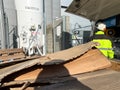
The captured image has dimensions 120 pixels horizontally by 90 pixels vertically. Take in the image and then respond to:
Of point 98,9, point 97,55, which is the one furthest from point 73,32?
point 97,55

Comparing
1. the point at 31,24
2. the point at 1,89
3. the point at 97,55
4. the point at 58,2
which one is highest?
the point at 58,2

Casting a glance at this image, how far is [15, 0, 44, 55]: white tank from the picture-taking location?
7.33 metres

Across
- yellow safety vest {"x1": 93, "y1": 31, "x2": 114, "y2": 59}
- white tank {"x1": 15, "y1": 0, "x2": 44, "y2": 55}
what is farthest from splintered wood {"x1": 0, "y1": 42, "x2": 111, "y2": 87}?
white tank {"x1": 15, "y1": 0, "x2": 44, "y2": 55}

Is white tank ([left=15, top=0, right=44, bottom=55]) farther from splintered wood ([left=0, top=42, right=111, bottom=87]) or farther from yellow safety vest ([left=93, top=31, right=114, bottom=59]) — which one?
splintered wood ([left=0, top=42, right=111, bottom=87])

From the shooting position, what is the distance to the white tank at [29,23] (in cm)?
733

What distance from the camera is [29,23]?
7.39 meters

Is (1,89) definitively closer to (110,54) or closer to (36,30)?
(110,54)

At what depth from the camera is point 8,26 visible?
8.77 metres

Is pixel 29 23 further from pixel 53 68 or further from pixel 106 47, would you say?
pixel 53 68

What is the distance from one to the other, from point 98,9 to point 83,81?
394 centimetres

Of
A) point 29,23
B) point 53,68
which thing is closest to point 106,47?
point 53,68

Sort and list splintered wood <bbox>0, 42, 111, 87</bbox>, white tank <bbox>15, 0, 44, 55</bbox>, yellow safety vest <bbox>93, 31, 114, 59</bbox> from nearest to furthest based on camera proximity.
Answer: splintered wood <bbox>0, 42, 111, 87</bbox> → yellow safety vest <bbox>93, 31, 114, 59</bbox> → white tank <bbox>15, 0, 44, 55</bbox>

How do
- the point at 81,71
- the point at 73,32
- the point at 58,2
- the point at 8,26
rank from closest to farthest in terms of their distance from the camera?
the point at 81,71 < the point at 8,26 < the point at 73,32 < the point at 58,2

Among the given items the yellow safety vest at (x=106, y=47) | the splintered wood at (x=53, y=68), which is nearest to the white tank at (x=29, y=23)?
the yellow safety vest at (x=106, y=47)
